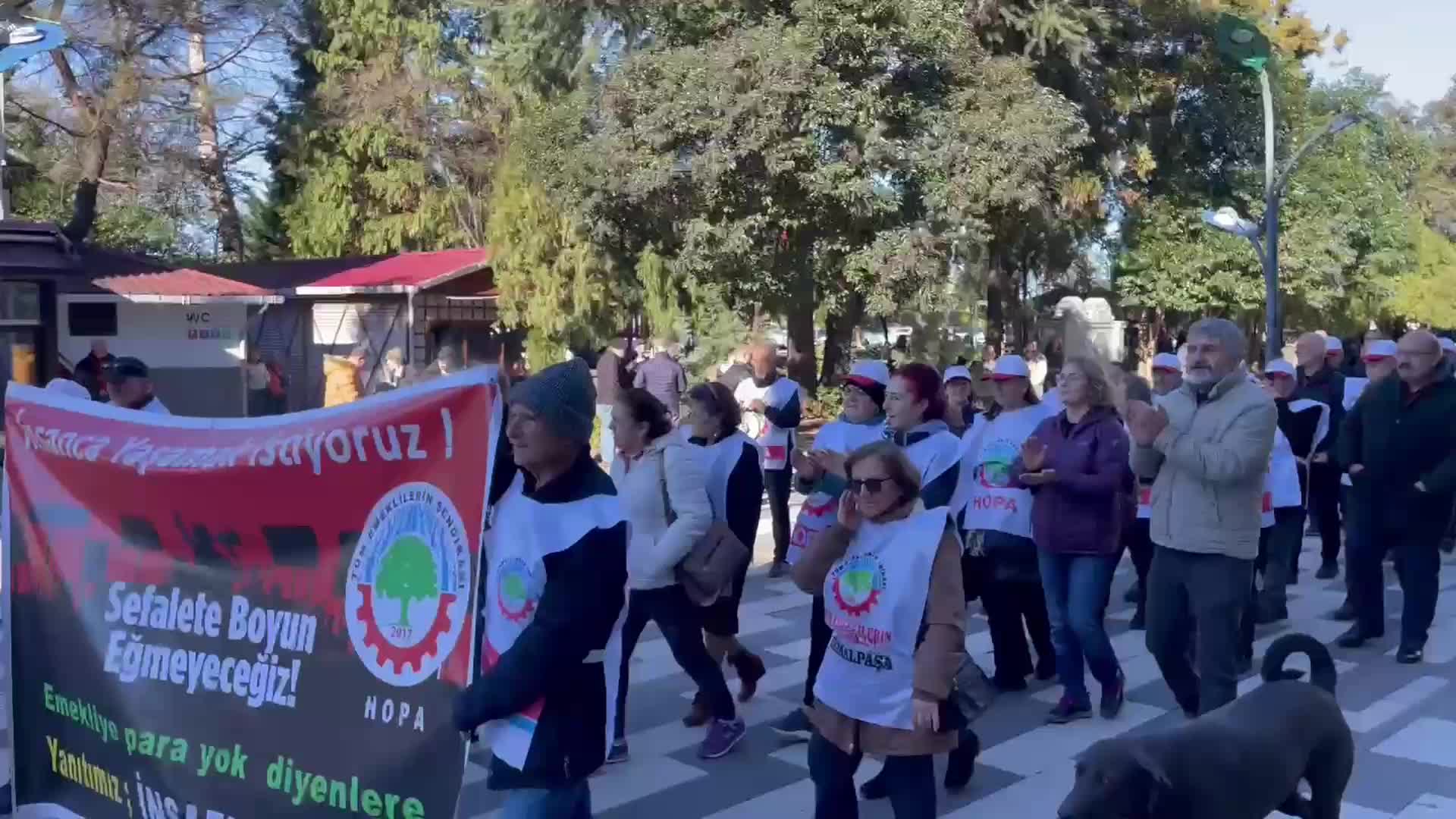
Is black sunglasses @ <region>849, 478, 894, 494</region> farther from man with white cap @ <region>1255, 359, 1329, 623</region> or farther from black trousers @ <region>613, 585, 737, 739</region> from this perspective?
man with white cap @ <region>1255, 359, 1329, 623</region>

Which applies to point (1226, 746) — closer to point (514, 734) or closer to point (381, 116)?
point (514, 734)

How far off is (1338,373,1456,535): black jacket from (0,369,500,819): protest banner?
5790 millimetres

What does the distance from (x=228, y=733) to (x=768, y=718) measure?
10.9 ft

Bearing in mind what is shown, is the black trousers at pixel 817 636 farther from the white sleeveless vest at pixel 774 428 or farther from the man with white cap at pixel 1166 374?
the man with white cap at pixel 1166 374

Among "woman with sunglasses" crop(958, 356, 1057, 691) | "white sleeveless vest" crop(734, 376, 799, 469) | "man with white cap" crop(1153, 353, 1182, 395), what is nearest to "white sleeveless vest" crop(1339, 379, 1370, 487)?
"man with white cap" crop(1153, 353, 1182, 395)

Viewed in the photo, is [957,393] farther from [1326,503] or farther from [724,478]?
[724,478]

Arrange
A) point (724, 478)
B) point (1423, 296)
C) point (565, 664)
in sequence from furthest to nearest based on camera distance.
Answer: point (1423, 296), point (724, 478), point (565, 664)

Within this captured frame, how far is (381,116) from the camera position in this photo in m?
32.7

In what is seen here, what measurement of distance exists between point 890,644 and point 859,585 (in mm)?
189

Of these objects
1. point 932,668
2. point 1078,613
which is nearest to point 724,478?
point 1078,613

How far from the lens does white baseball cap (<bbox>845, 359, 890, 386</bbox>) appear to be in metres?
6.26

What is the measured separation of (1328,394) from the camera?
9.85 metres

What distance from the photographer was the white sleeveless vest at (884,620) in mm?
3771

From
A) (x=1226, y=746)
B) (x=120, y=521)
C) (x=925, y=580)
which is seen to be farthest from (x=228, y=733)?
(x=1226, y=746)
